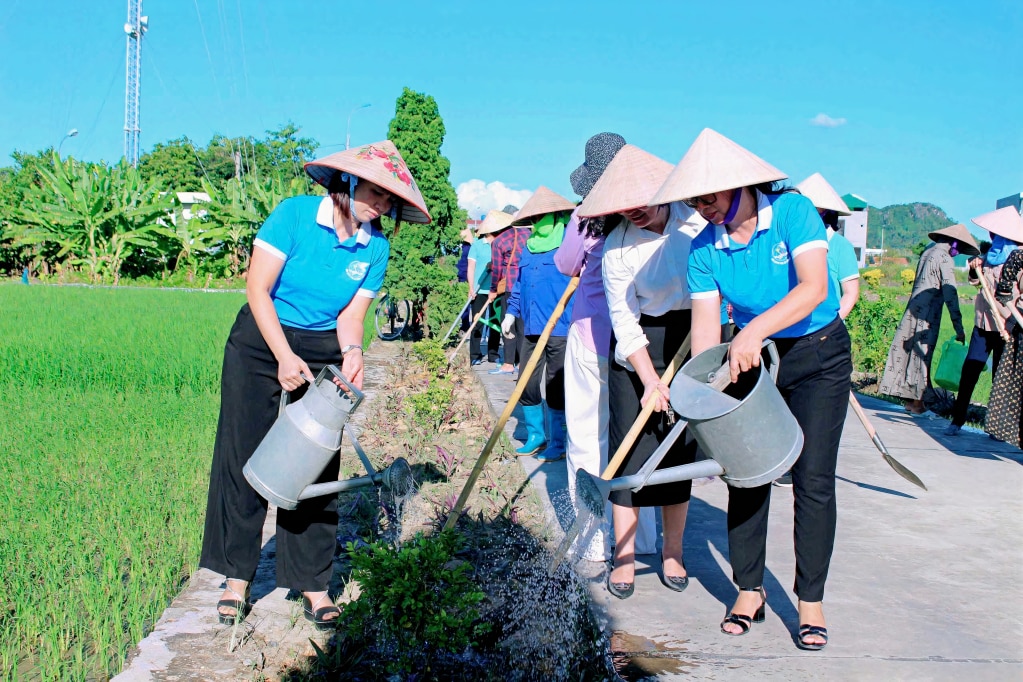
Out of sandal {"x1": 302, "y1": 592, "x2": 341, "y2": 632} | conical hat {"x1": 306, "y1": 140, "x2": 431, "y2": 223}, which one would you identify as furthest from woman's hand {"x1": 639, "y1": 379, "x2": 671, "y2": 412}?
sandal {"x1": 302, "y1": 592, "x2": 341, "y2": 632}

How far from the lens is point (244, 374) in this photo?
3182 millimetres

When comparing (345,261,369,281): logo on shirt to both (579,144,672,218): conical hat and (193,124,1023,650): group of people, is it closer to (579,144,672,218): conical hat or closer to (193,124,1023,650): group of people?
(193,124,1023,650): group of people

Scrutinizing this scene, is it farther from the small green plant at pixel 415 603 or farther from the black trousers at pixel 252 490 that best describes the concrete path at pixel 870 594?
the black trousers at pixel 252 490

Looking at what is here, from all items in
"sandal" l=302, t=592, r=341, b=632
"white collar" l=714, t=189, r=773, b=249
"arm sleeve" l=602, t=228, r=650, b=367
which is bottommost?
"sandal" l=302, t=592, r=341, b=632

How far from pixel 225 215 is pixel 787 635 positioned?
932 inches

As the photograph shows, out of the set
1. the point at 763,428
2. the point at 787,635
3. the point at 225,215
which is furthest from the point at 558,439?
the point at 225,215

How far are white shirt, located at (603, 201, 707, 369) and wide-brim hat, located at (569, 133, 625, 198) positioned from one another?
516mm

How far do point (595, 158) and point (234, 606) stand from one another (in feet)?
7.44

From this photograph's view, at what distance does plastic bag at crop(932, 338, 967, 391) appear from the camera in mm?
7262

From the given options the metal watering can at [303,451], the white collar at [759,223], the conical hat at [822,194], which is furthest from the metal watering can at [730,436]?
the conical hat at [822,194]

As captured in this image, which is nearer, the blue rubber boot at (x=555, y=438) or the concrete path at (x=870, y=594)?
the concrete path at (x=870, y=594)

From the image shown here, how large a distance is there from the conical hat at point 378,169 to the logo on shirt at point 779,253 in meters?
1.15

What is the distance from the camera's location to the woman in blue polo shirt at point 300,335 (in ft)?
10.0

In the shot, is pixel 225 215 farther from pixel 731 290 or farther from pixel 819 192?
pixel 731 290
